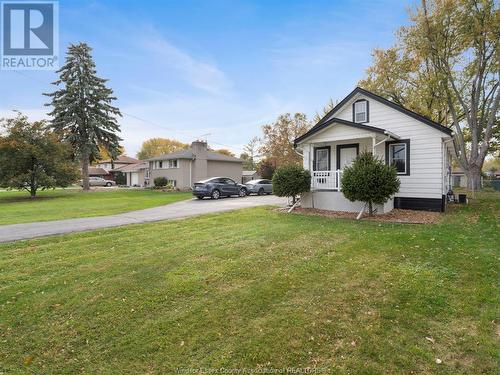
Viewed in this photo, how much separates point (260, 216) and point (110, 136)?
90.9 feet

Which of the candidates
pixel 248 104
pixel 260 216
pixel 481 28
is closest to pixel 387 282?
pixel 260 216

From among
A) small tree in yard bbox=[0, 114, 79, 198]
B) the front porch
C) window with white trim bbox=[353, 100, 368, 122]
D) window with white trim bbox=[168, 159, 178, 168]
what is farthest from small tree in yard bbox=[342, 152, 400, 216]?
small tree in yard bbox=[0, 114, 79, 198]

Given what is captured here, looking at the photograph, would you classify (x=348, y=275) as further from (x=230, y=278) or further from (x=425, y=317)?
(x=230, y=278)

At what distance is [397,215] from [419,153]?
10.6 ft

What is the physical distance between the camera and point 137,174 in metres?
46.2

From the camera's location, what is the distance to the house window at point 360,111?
14.0 m

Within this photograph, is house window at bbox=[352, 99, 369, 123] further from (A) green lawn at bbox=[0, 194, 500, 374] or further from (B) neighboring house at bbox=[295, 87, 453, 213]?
(A) green lawn at bbox=[0, 194, 500, 374]

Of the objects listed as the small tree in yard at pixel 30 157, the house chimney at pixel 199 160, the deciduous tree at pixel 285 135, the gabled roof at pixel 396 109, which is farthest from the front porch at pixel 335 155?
the deciduous tree at pixel 285 135

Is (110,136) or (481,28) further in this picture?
(110,136)

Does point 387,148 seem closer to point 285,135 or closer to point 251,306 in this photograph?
point 251,306

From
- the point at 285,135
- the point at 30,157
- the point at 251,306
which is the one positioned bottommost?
the point at 251,306

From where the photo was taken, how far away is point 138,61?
56.3ft

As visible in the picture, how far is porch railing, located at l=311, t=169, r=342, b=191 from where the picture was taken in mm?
12627

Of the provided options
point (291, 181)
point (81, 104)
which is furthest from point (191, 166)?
point (291, 181)
